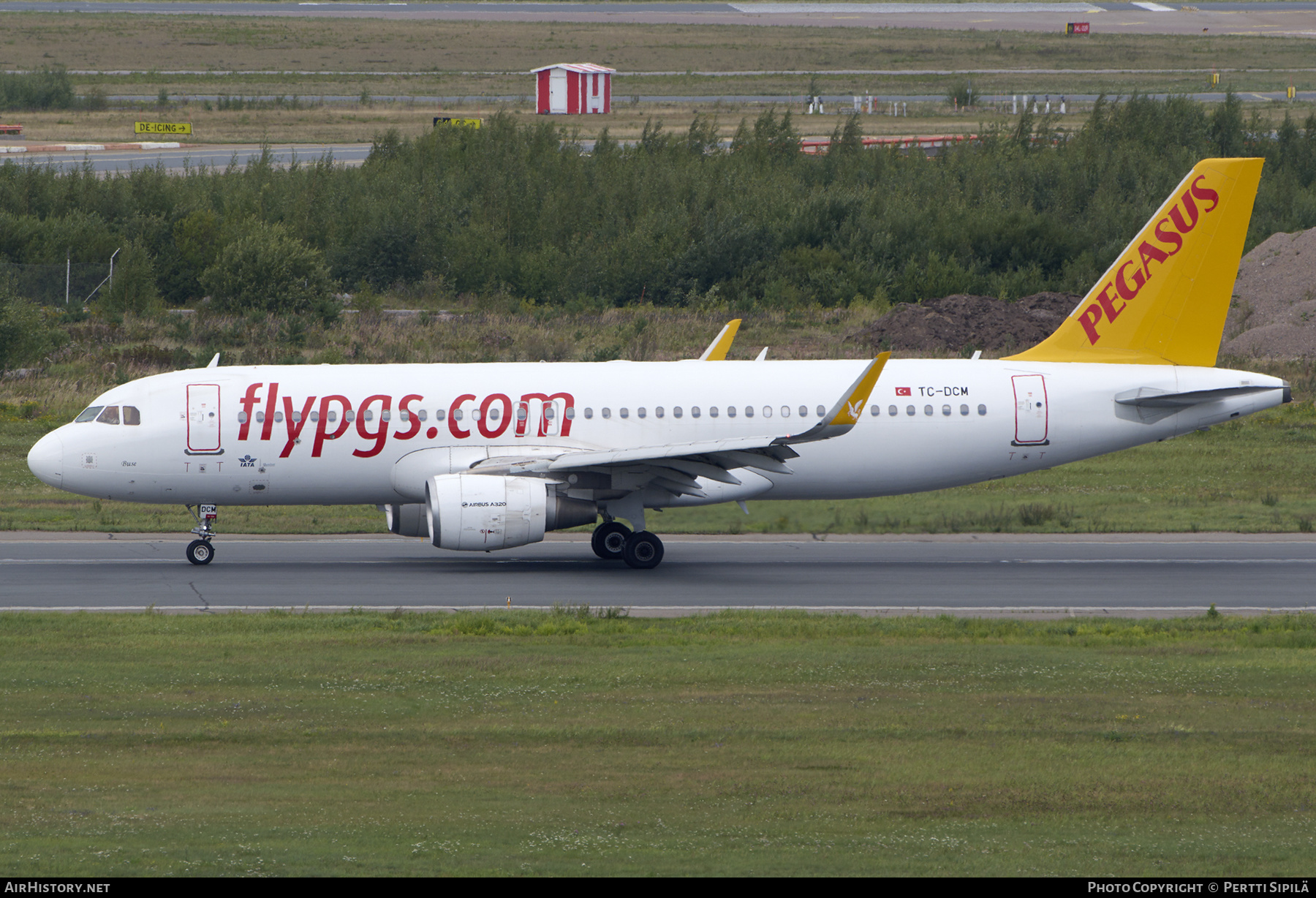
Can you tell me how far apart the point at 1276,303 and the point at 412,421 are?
40.0 m

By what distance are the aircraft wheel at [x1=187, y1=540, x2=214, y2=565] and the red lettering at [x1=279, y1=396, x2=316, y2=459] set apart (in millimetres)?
2176

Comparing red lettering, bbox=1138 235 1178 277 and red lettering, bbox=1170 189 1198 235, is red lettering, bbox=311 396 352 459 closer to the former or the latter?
red lettering, bbox=1138 235 1178 277

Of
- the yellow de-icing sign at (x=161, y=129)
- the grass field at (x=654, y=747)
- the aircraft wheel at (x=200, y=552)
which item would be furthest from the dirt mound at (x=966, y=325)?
the yellow de-icing sign at (x=161, y=129)

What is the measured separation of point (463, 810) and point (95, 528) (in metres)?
21.9

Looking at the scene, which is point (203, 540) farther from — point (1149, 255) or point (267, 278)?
point (267, 278)

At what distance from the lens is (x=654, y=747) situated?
47.4 ft

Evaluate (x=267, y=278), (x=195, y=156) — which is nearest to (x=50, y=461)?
(x=267, y=278)

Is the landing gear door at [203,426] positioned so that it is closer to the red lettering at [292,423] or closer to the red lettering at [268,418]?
the red lettering at [268,418]

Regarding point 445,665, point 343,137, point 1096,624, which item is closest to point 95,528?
point 445,665

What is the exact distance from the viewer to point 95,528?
31391 millimetres

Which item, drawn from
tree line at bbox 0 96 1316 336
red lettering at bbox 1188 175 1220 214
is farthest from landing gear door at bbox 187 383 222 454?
tree line at bbox 0 96 1316 336

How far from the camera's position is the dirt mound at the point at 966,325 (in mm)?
52594

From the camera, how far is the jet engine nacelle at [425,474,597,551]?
2500 centimetres
